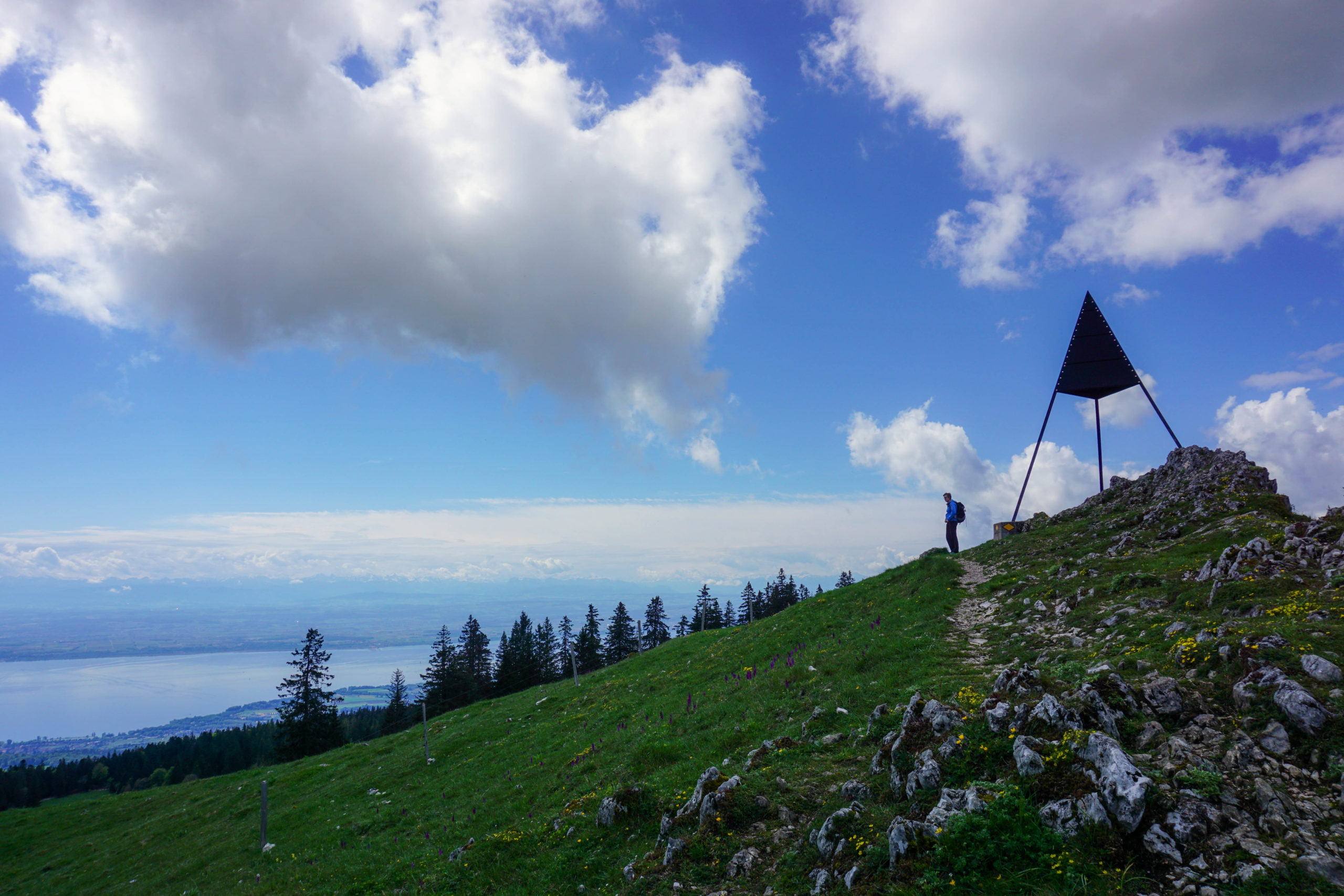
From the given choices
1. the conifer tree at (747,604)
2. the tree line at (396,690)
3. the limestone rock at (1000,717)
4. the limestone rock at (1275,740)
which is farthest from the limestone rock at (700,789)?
the conifer tree at (747,604)

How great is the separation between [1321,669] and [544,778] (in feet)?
74.3

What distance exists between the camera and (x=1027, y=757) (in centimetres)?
937

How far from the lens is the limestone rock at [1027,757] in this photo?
30.1ft

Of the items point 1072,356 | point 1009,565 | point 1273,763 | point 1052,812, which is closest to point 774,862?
point 1052,812

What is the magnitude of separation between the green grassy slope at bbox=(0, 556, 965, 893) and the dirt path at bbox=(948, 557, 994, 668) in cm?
69

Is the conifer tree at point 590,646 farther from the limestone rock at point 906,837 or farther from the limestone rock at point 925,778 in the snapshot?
the limestone rock at point 906,837

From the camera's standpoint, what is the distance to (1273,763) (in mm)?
8203

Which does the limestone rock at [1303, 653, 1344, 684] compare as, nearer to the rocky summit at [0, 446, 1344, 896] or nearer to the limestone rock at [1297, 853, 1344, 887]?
the rocky summit at [0, 446, 1344, 896]

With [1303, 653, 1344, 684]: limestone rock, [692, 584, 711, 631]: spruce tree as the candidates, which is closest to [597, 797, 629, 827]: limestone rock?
[1303, 653, 1344, 684]: limestone rock

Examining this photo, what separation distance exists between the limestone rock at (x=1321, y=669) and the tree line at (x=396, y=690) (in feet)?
227

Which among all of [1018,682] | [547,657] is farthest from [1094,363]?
[547,657]

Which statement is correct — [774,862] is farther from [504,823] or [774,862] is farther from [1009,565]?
[1009,565]

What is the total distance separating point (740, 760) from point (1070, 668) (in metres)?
8.47

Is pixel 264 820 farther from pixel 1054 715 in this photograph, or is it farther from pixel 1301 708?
pixel 1301 708
